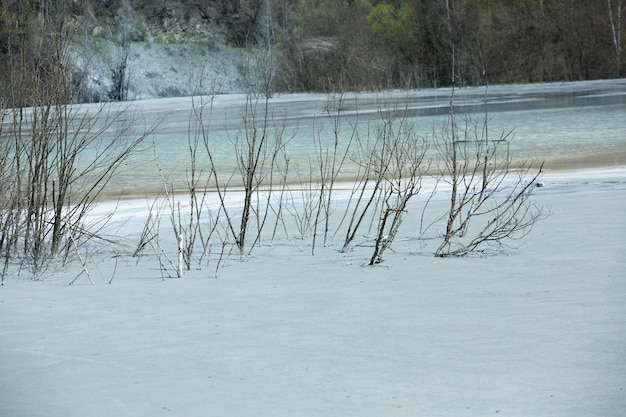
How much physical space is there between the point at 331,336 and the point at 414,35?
49.7m

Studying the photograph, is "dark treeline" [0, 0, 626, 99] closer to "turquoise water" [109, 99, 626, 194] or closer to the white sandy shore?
"turquoise water" [109, 99, 626, 194]

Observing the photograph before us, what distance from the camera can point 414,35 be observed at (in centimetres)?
5359

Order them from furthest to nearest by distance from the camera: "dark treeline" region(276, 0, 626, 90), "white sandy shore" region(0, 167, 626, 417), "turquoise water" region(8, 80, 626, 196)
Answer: "dark treeline" region(276, 0, 626, 90), "turquoise water" region(8, 80, 626, 196), "white sandy shore" region(0, 167, 626, 417)

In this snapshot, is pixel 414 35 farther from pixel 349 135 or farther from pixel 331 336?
pixel 331 336

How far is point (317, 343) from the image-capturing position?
202 inches

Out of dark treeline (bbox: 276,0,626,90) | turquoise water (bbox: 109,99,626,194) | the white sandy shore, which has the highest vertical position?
dark treeline (bbox: 276,0,626,90)

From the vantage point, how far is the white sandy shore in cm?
423

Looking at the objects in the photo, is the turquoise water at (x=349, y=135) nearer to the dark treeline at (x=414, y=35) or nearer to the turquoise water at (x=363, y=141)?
the turquoise water at (x=363, y=141)

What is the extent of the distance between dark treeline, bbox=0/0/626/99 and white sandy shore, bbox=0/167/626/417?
33.8 meters

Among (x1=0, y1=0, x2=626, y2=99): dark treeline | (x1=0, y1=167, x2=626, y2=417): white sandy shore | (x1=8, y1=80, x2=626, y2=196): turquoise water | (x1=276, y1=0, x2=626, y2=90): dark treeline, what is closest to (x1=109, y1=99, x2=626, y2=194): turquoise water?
(x1=8, y1=80, x2=626, y2=196): turquoise water

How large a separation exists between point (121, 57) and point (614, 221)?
4562 centimetres

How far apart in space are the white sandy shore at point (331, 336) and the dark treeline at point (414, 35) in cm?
3376

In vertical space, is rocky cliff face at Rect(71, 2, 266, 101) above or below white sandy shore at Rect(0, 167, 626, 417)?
above

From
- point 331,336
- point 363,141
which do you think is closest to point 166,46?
point 363,141
